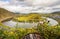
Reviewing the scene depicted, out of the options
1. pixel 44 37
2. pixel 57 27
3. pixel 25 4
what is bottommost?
pixel 44 37

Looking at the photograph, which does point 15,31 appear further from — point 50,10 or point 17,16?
point 50,10

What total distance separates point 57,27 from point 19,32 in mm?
592

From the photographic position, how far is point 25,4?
246 cm

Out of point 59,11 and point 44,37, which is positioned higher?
point 59,11

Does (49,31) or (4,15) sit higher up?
(4,15)

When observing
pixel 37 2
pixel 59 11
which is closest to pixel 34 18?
pixel 37 2

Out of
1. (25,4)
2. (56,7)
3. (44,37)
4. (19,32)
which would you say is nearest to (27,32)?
(19,32)

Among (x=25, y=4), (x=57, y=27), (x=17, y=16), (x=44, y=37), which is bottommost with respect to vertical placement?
(x=44, y=37)

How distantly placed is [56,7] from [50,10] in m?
0.11

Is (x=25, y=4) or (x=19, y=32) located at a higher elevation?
(x=25, y=4)

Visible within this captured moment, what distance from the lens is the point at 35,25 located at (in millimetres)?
2387

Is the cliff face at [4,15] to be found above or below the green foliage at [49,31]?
above

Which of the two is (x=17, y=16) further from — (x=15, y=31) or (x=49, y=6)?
(x=49, y=6)

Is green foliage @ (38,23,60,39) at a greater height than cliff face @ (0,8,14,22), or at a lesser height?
lesser
